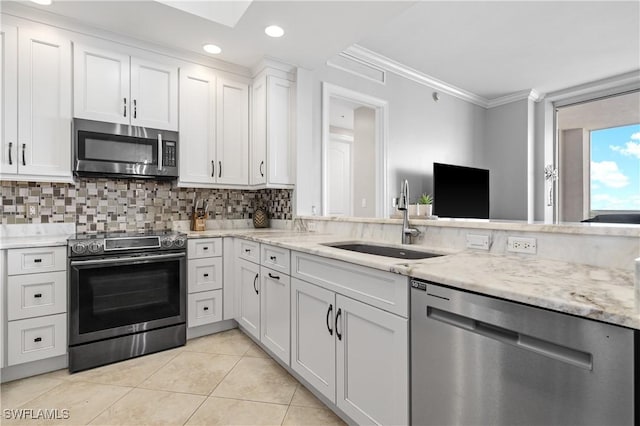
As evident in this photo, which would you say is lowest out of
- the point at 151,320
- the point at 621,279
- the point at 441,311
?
the point at 151,320

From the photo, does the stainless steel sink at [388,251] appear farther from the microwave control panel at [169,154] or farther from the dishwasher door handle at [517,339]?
the microwave control panel at [169,154]

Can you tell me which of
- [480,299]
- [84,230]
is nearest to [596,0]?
[480,299]

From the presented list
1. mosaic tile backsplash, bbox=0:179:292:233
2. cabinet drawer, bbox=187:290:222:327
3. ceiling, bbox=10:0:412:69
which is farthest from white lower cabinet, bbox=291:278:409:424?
ceiling, bbox=10:0:412:69

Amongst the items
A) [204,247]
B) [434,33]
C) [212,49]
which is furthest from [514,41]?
[204,247]

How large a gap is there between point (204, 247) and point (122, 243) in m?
0.61

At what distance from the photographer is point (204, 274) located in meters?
2.69

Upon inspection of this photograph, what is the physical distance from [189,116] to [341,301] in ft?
7.65

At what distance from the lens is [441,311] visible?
1.11 metres

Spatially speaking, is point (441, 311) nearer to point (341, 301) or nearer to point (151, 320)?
point (341, 301)

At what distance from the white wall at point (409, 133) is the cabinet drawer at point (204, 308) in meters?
1.12

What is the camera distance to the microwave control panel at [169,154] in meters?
2.76

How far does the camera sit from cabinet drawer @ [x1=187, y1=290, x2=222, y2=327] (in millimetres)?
2621

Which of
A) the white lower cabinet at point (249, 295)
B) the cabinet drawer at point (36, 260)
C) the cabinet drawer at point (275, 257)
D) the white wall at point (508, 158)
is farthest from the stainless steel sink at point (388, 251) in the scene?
the white wall at point (508, 158)

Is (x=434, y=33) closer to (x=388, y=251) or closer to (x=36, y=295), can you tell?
(x=388, y=251)
